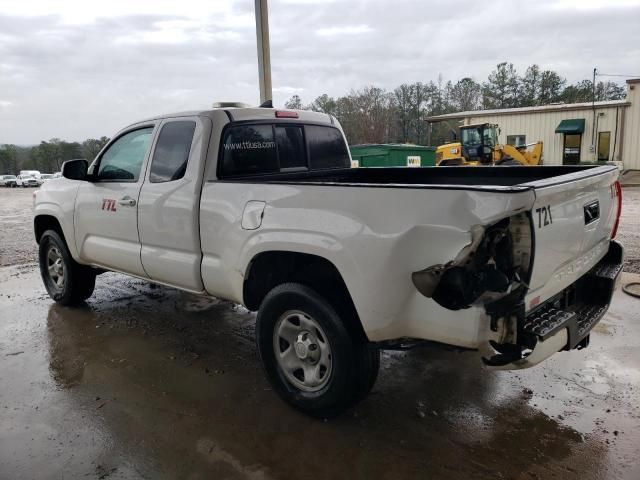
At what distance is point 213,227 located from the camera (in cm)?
364

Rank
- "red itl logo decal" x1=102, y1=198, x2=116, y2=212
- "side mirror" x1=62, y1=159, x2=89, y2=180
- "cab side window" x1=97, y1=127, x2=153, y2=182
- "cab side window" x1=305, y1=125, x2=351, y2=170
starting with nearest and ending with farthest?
1. "cab side window" x1=97, y1=127, x2=153, y2=182
2. "red itl logo decal" x1=102, y1=198, x2=116, y2=212
3. "cab side window" x1=305, y1=125, x2=351, y2=170
4. "side mirror" x1=62, y1=159, x2=89, y2=180

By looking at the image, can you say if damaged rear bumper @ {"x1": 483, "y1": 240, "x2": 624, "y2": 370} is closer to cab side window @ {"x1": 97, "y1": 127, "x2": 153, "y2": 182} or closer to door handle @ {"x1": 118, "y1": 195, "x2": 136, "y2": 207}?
door handle @ {"x1": 118, "y1": 195, "x2": 136, "y2": 207}

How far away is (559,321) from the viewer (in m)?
2.73

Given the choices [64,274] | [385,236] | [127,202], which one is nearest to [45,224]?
[64,274]

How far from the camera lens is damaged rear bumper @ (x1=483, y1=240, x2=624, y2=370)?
2.55 m

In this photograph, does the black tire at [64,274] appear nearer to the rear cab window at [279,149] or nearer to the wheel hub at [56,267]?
the wheel hub at [56,267]

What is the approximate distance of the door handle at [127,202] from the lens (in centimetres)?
439

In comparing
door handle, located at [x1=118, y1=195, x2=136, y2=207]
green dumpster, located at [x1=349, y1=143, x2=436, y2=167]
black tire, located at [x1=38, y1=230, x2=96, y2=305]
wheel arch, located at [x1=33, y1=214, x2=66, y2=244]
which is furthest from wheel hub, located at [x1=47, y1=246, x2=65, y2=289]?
green dumpster, located at [x1=349, y1=143, x2=436, y2=167]

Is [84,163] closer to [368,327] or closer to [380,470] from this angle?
[368,327]

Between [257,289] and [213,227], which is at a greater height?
[213,227]

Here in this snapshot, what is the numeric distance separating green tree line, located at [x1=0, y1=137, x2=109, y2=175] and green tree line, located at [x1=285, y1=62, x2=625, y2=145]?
96.6ft

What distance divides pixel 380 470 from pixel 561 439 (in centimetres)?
114

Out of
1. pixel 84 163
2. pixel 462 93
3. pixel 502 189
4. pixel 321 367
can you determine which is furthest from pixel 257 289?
pixel 462 93

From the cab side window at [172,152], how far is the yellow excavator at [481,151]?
16.5 meters
